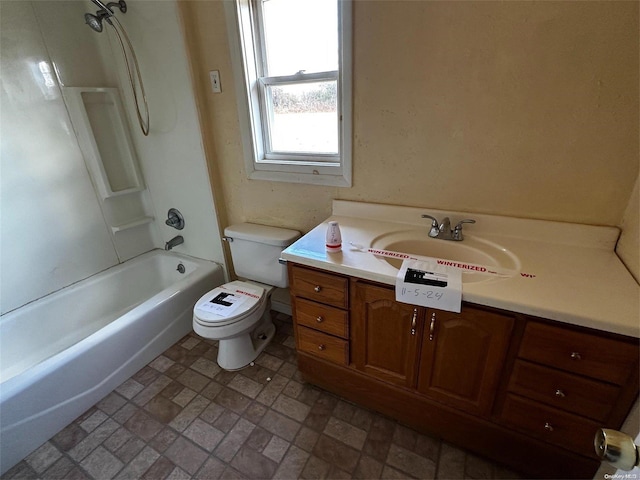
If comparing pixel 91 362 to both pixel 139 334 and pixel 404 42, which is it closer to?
pixel 139 334

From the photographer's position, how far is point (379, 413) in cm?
142

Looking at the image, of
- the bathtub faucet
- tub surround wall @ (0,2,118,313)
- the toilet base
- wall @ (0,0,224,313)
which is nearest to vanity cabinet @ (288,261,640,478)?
the toilet base

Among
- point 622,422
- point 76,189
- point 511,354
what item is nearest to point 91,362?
point 76,189

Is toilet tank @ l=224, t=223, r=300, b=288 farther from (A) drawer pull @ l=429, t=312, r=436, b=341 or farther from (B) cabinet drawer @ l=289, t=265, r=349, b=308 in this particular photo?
(A) drawer pull @ l=429, t=312, r=436, b=341

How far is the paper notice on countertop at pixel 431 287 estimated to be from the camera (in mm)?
964

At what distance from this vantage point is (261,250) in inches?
69.6

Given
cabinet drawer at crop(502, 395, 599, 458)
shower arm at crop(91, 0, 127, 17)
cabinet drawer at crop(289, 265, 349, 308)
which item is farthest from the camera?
shower arm at crop(91, 0, 127, 17)

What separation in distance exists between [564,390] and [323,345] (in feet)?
2.88

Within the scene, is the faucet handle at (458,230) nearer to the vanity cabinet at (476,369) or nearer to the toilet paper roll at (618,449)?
the vanity cabinet at (476,369)

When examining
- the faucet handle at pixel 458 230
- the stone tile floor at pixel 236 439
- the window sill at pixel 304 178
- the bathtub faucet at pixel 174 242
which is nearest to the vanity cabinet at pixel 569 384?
the stone tile floor at pixel 236 439

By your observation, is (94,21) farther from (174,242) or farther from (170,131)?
(174,242)

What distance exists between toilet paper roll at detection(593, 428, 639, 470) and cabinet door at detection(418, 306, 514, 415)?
1.68 feet

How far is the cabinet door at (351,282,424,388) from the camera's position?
112 cm

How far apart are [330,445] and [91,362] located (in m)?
1.22
